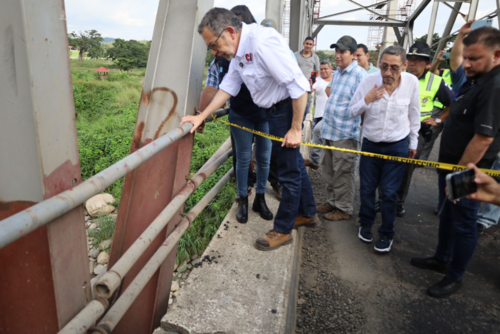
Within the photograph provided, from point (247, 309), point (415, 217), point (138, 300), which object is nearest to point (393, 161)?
point (415, 217)

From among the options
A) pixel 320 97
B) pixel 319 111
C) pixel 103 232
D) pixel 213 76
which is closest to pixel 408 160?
pixel 213 76

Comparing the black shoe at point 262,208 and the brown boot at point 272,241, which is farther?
the black shoe at point 262,208

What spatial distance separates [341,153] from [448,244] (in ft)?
4.59

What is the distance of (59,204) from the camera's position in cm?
117

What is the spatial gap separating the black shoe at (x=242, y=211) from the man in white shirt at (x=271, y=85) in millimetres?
393

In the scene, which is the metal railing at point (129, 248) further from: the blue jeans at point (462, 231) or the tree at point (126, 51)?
the tree at point (126, 51)

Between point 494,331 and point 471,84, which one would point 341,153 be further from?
point 494,331

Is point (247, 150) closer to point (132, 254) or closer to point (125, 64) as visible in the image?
point (132, 254)

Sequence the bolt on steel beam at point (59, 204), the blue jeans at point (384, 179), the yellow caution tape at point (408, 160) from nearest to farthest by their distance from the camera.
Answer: the bolt on steel beam at point (59, 204)
the yellow caution tape at point (408, 160)
the blue jeans at point (384, 179)

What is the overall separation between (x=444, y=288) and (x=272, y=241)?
1462mm

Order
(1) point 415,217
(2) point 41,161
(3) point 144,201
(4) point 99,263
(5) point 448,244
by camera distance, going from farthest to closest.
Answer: (4) point 99,263, (1) point 415,217, (5) point 448,244, (3) point 144,201, (2) point 41,161

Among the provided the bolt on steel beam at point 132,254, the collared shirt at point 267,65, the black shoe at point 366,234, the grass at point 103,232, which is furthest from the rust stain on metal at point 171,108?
the grass at point 103,232

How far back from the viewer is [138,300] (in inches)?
94.3

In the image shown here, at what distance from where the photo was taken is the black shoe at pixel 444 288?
2.75 meters
